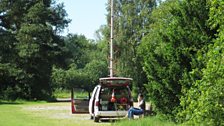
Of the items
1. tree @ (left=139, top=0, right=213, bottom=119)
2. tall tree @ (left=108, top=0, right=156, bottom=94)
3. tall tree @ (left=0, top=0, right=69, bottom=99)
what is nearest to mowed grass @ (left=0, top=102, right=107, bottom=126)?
tree @ (left=139, top=0, right=213, bottom=119)

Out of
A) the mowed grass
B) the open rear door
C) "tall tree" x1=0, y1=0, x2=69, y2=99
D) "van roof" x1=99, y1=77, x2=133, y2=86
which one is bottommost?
the mowed grass

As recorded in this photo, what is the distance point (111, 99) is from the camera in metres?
23.3

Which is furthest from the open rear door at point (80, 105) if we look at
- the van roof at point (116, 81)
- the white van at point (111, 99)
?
the van roof at point (116, 81)

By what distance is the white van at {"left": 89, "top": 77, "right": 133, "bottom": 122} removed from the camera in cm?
2309

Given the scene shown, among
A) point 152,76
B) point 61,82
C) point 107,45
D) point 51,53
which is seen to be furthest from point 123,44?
point 152,76

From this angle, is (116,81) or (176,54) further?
(116,81)

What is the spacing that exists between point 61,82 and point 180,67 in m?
71.8

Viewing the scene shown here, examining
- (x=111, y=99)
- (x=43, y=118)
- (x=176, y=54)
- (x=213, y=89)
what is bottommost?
(x=43, y=118)

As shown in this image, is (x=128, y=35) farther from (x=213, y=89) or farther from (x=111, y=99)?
(x=213, y=89)

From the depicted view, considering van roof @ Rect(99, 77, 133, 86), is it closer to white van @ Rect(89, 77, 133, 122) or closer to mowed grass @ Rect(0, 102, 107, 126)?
white van @ Rect(89, 77, 133, 122)

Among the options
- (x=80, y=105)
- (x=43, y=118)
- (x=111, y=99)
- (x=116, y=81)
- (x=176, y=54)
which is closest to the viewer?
(x=176, y=54)

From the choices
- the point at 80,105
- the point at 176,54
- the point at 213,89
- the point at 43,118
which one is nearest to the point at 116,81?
the point at 43,118

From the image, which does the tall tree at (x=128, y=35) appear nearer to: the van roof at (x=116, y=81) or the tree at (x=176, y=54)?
the van roof at (x=116, y=81)

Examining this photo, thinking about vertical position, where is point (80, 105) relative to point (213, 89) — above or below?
below
